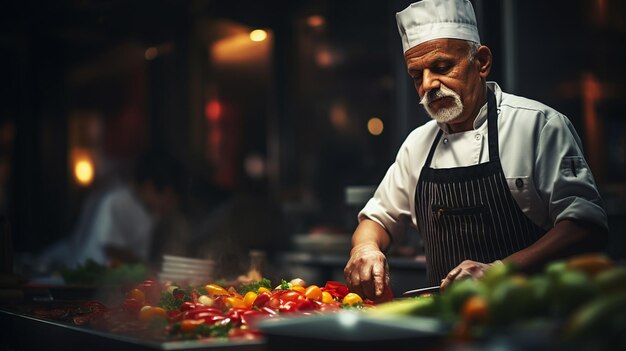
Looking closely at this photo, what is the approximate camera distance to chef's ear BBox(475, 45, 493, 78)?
125 inches

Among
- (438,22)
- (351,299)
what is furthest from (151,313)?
(438,22)

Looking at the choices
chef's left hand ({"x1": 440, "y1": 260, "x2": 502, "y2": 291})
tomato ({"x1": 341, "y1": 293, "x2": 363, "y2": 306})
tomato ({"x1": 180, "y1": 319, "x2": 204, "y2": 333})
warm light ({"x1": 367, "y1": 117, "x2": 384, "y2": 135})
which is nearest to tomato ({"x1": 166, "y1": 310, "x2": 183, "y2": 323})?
tomato ({"x1": 180, "y1": 319, "x2": 204, "y2": 333})

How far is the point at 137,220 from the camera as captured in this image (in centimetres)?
761

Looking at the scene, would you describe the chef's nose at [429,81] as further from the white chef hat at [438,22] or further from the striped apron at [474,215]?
the striped apron at [474,215]

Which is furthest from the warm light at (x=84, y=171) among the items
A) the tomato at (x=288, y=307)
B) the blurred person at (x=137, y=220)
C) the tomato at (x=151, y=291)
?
the tomato at (x=288, y=307)

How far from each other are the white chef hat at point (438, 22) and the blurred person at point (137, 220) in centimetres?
343

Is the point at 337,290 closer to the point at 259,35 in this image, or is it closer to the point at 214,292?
the point at 214,292

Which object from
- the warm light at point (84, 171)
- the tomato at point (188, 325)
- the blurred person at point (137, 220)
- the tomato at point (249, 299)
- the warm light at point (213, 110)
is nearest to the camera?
the tomato at point (188, 325)

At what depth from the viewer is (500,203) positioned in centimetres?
304

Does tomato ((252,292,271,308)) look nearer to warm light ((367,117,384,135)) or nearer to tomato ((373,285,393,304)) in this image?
tomato ((373,285,393,304))

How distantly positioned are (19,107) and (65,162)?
915 millimetres

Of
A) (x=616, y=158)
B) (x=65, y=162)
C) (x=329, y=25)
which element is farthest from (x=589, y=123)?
(x=65, y=162)

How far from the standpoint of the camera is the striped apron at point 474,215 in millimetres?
3029

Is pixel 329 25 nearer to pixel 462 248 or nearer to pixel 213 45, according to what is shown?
pixel 213 45
